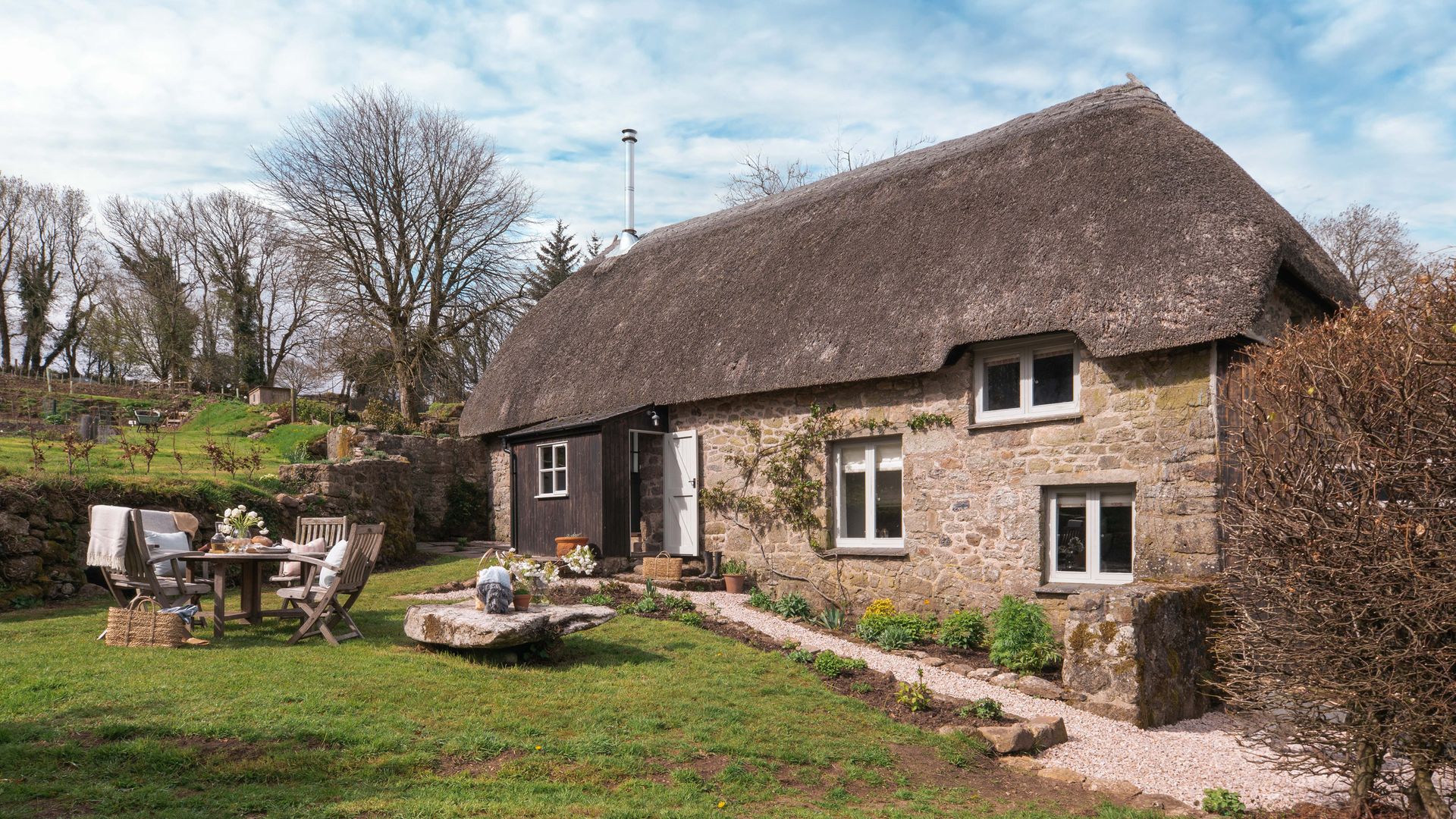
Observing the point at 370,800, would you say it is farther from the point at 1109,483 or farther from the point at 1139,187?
the point at 1139,187

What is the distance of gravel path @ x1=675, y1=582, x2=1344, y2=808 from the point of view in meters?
5.20

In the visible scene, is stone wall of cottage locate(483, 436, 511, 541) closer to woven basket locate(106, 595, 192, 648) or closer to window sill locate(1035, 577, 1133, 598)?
woven basket locate(106, 595, 192, 648)

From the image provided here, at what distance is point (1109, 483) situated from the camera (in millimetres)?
8414

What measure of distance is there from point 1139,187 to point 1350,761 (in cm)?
609

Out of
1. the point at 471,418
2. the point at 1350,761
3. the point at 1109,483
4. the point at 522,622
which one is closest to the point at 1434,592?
the point at 1350,761

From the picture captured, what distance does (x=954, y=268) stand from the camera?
9.75m

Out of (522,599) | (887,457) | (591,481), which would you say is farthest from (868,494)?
(522,599)

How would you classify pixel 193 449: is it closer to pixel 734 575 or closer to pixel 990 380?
pixel 734 575

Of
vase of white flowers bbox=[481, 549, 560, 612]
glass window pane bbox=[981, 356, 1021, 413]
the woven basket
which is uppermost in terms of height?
glass window pane bbox=[981, 356, 1021, 413]

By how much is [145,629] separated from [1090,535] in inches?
326

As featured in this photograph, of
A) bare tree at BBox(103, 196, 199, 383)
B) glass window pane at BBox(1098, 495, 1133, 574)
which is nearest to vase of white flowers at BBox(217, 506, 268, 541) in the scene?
glass window pane at BBox(1098, 495, 1133, 574)

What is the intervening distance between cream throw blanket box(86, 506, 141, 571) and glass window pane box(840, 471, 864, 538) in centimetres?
708

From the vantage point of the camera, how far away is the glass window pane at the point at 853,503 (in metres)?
10.4

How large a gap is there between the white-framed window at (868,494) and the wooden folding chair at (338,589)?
5243mm
